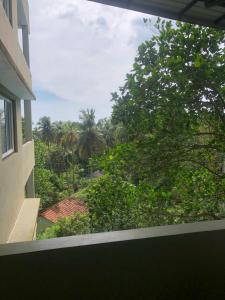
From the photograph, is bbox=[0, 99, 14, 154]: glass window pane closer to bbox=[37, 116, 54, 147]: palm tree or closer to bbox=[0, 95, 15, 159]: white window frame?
bbox=[0, 95, 15, 159]: white window frame

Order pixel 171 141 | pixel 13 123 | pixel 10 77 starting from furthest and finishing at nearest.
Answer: pixel 13 123
pixel 171 141
pixel 10 77

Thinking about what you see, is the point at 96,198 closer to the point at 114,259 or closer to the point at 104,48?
the point at 114,259

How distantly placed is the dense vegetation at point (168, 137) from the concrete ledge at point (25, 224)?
1.42m

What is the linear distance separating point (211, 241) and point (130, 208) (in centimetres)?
501

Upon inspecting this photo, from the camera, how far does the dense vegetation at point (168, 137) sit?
5.64 metres

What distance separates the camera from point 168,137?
19.1 feet

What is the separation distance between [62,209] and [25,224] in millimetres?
14440

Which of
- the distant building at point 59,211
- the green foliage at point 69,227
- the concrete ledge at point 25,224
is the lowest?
the distant building at point 59,211

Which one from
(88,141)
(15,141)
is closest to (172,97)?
(15,141)

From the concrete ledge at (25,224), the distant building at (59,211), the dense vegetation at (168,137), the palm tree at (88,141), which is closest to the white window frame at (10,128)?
the concrete ledge at (25,224)

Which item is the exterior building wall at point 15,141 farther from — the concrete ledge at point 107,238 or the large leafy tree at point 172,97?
the concrete ledge at point 107,238

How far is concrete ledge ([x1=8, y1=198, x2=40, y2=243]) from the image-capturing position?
5.84 m

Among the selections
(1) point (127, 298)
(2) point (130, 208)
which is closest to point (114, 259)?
(1) point (127, 298)

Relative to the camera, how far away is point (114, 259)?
1234 millimetres
